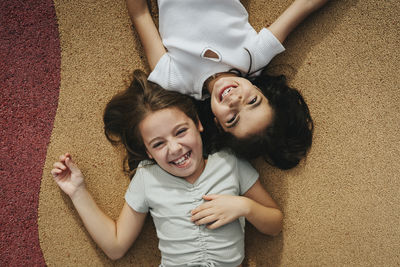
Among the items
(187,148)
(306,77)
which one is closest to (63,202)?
(187,148)

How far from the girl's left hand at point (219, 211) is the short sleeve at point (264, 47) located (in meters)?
0.43

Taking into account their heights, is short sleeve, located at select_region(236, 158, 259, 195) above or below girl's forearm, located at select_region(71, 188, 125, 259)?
above

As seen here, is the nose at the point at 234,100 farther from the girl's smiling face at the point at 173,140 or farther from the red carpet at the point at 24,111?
the red carpet at the point at 24,111

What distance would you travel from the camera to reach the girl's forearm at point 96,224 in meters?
0.98

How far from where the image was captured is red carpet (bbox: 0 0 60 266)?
1.01 meters

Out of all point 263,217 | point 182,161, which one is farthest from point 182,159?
point 263,217

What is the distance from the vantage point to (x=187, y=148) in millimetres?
888

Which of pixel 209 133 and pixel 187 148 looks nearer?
pixel 187 148

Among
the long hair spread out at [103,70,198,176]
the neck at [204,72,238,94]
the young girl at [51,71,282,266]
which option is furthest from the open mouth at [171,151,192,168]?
the neck at [204,72,238,94]

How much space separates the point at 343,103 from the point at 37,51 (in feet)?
3.47

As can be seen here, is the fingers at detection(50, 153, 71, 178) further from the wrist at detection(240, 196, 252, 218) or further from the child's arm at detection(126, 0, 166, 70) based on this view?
the wrist at detection(240, 196, 252, 218)

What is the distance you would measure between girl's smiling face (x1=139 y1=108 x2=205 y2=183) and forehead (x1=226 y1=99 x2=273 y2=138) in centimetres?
13

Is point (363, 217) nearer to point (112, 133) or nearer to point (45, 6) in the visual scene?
point (112, 133)

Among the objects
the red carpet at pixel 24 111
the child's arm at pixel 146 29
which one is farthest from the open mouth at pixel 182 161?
the red carpet at pixel 24 111
